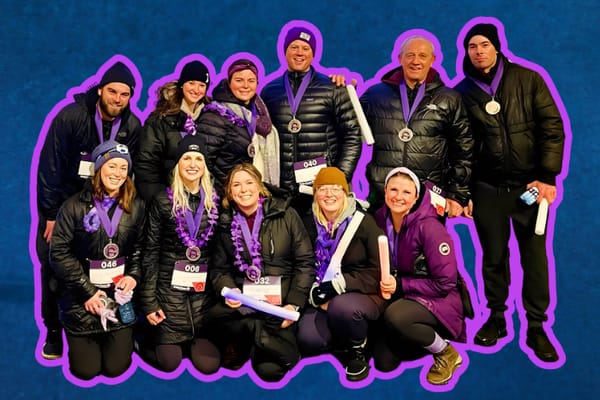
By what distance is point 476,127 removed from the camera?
164 inches

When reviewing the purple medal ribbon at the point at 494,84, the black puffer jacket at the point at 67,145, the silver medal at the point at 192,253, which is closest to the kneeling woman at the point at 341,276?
the silver medal at the point at 192,253

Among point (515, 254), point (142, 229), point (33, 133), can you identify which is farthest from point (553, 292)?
point (33, 133)

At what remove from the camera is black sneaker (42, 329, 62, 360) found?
13.7 ft

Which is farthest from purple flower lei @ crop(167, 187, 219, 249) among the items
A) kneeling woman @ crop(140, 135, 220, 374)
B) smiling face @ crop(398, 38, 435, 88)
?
smiling face @ crop(398, 38, 435, 88)

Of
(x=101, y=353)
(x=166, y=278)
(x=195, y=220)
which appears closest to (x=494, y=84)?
(x=195, y=220)

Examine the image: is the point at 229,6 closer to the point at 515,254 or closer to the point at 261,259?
the point at 261,259

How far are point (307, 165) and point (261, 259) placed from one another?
610 mm

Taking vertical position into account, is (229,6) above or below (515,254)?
above

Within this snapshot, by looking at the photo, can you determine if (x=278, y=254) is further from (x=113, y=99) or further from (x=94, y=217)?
(x=113, y=99)

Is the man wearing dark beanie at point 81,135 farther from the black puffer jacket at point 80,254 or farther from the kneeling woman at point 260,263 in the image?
the kneeling woman at point 260,263

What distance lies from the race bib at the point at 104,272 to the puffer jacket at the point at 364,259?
116 cm

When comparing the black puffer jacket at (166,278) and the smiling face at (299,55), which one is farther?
the smiling face at (299,55)

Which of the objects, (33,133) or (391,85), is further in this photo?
(33,133)

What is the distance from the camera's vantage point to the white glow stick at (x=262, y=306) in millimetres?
3760
